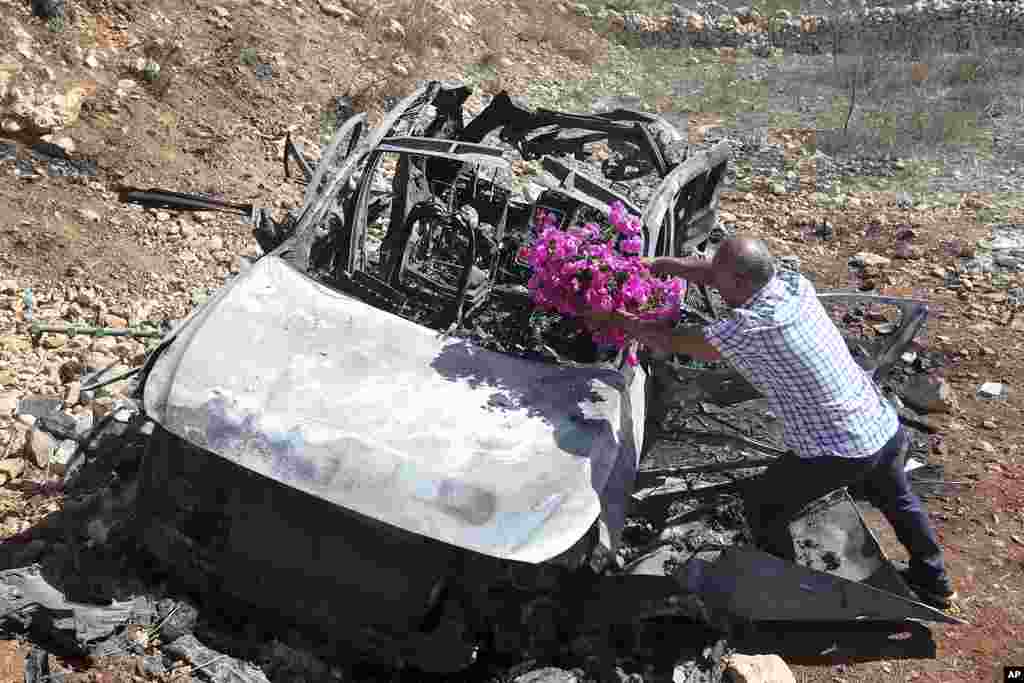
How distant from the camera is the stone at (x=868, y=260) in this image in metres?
7.70

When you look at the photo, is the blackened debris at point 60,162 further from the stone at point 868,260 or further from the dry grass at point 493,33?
the stone at point 868,260

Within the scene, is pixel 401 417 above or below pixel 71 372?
above

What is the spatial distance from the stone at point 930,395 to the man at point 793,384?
2028mm

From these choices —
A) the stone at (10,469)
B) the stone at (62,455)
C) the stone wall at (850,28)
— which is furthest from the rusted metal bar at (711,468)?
the stone wall at (850,28)

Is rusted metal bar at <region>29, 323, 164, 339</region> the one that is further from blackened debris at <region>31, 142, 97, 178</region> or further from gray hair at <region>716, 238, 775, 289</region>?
gray hair at <region>716, 238, 775, 289</region>

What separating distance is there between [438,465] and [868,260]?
569 cm

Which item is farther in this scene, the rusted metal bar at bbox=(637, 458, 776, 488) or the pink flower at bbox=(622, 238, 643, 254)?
the rusted metal bar at bbox=(637, 458, 776, 488)

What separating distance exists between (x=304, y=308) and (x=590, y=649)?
2.02 meters

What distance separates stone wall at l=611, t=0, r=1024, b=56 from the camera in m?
13.6

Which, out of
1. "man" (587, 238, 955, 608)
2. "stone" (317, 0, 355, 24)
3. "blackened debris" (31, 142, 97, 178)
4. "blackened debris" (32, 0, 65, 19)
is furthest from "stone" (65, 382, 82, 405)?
"stone" (317, 0, 355, 24)

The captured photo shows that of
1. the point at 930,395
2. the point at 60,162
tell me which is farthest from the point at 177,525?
the point at 930,395

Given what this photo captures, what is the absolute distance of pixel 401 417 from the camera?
3570 mm

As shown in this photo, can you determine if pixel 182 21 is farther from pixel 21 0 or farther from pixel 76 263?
pixel 76 263

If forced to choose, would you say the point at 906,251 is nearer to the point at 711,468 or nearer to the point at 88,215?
the point at 711,468
